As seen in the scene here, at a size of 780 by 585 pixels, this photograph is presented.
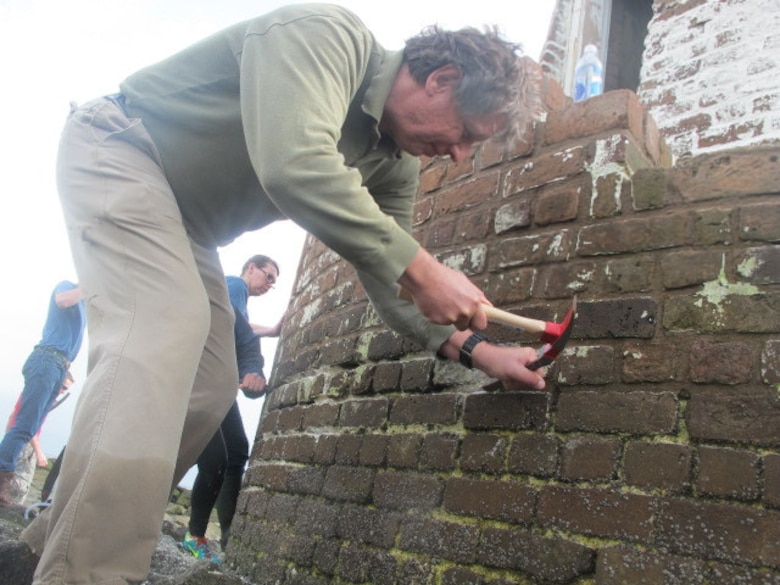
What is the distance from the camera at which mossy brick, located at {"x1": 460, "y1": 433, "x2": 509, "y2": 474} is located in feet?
5.54

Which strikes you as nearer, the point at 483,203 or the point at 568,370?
the point at 568,370

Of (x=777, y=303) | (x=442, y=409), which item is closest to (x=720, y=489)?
(x=777, y=303)

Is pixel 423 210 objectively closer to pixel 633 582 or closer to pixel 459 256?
pixel 459 256

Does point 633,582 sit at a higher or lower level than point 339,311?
lower

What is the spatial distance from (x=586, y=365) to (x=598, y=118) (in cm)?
75

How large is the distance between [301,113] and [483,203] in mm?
912

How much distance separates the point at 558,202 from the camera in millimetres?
1908

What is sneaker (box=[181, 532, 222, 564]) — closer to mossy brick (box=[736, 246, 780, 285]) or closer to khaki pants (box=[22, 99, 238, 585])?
khaki pants (box=[22, 99, 238, 585])

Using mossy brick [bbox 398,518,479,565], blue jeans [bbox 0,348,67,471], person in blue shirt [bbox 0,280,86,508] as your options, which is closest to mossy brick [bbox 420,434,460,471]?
mossy brick [bbox 398,518,479,565]

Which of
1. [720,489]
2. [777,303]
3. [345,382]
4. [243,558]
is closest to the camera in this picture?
[720,489]

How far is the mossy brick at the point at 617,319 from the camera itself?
1604 mm

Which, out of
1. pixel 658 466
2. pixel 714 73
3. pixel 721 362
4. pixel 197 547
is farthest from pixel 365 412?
pixel 714 73

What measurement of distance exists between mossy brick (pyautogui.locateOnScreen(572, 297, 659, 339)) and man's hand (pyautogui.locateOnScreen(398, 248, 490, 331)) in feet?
1.22

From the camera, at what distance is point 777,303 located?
4.81 feet
